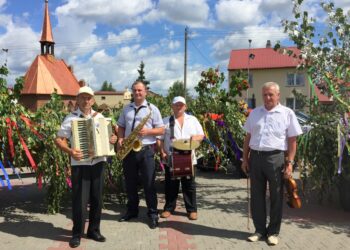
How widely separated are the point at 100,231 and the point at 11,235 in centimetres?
109

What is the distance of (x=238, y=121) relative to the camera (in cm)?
827

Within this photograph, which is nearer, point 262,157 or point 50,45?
point 262,157

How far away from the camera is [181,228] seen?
5.36 m

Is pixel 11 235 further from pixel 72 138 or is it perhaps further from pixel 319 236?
pixel 319 236

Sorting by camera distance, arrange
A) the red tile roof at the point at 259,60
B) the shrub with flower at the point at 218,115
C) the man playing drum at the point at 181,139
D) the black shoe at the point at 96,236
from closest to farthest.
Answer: the black shoe at the point at 96,236 → the man playing drum at the point at 181,139 → the shrub with flower at the point at 218,115 → the red tile roof at the point at 259,60

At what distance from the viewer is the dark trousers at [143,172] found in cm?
548

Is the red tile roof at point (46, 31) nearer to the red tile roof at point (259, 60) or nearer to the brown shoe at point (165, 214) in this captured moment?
the red tile roof at point (259, 60)

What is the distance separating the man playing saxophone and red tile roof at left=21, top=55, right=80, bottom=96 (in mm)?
39057

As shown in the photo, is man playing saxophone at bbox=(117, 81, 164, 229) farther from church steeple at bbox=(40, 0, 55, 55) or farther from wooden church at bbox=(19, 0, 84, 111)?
church steeple at bbox=(40, 0, 55, 55)

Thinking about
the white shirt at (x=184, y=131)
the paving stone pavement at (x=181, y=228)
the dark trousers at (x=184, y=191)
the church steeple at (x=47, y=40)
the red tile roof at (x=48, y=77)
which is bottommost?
the paving stone pavement at (x=181, y=228)

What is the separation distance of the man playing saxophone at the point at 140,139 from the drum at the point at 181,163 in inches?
11.8

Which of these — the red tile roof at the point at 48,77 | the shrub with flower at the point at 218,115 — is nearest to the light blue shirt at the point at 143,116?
the shrub with flower at the point at 218,115

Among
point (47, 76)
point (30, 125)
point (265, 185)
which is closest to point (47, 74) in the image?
point (47, 76)

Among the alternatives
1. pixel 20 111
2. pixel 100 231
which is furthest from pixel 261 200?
pixel 20 111
